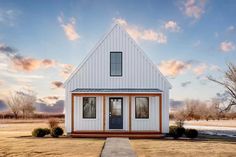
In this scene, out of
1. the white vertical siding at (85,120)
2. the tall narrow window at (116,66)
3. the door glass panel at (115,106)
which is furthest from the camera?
the tall narrow window at (116,66)

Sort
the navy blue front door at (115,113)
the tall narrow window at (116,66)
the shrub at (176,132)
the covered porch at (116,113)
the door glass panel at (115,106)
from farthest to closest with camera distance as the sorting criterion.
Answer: the tall narrow window at (116,66) → the door glass panel at (115,106) → the navy blue front door at (115,113) → the covered porch at (116,113) → the shrub at (176,132)

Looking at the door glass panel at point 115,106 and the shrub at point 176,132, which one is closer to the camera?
the shrub at point 176,132

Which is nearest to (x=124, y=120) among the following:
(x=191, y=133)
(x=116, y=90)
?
(x=116, y=90)

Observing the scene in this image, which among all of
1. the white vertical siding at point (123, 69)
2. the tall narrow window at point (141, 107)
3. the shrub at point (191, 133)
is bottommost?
the shrub at point (191, 133)

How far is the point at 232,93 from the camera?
119ft

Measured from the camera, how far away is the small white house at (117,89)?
1059 inches

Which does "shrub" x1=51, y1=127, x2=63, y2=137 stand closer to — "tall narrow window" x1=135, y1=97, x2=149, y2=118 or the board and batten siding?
the board and batten siding

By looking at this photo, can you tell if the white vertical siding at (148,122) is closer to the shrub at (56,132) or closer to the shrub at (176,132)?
the shrub at (176,132)

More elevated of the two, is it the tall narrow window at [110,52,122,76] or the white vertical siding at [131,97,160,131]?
the tall narrow window at [110,52,122,76]

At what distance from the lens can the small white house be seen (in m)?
26.9

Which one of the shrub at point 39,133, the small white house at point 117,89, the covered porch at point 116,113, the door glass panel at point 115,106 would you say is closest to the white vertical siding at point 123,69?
the small white house at point 117,89

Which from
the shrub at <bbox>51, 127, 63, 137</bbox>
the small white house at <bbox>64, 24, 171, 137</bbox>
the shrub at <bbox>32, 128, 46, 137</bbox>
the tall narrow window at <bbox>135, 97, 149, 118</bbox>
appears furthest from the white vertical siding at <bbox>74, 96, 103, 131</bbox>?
the tall narrow window at <bbox>135, 97, 149, 118</bbox>

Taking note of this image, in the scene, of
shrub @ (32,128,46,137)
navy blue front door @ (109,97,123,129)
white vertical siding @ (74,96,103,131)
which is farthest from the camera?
navy blue front door @ (109,97,123,129)

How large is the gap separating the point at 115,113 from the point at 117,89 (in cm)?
176
